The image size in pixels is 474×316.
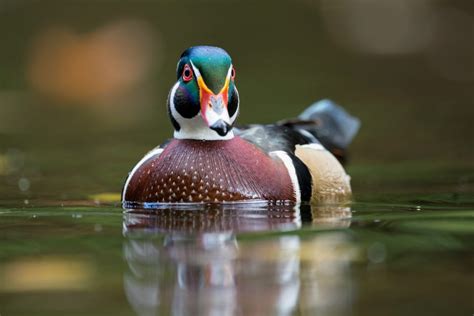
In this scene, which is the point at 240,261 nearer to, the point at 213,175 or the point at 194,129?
the point at 213,175

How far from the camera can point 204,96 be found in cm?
690

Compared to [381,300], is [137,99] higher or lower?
higher

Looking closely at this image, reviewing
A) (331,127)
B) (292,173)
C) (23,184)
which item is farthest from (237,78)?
(292,173)

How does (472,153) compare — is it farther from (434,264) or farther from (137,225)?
(434,264)

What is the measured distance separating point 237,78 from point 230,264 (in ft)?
40.5

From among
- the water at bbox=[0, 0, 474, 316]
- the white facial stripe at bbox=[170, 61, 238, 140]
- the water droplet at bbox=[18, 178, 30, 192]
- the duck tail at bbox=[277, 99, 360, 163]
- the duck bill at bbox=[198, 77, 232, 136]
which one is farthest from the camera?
the duck tail at bbox=[277, 99, 360, 163]

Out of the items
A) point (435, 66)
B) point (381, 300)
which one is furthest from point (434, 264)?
point (435, 66)

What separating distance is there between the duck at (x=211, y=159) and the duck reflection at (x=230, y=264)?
275 millimetres

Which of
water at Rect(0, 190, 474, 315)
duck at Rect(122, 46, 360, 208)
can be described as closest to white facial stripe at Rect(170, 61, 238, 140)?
duck at Rect(122, 46, 360, 208)

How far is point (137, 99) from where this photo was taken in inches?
640

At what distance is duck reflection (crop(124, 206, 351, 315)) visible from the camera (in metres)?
4.34

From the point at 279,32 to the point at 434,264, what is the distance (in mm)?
16698

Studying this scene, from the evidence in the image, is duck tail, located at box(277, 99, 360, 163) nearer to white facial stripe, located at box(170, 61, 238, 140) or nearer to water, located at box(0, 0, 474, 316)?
water, located at box(0, 0, 474, 316)

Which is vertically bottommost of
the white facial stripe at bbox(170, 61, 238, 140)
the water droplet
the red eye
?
the water droplet
